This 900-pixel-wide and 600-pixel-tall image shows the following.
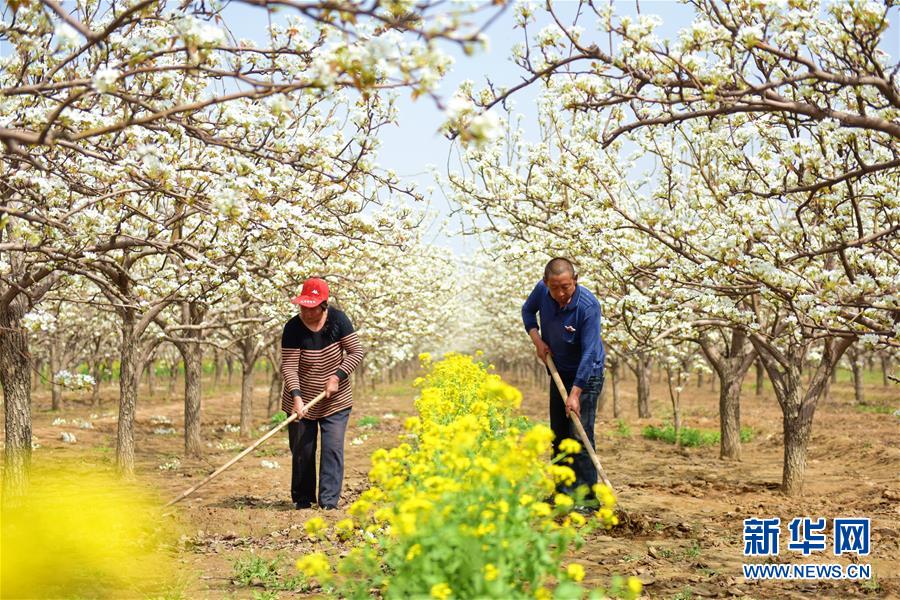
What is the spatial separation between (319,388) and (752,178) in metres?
4.76

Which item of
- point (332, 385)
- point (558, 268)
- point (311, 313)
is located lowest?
point (332, 385)

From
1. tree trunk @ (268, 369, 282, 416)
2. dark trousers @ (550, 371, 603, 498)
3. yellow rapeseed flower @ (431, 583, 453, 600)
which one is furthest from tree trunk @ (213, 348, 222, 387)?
yellow rapeseed flower @ (431, 583, 453, 600)

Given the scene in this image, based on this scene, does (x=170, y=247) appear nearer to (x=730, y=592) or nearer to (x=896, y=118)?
(x=730, y=592)

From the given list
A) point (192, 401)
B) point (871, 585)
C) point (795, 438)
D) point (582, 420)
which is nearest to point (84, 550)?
point (582, 420)

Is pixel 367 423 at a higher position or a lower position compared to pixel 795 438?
lower

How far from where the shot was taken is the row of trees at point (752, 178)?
15.3ft

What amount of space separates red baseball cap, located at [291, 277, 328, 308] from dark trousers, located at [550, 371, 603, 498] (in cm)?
242

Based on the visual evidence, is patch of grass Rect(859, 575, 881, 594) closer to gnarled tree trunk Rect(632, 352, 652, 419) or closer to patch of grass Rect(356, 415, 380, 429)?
gnarled tree trunk Rect(632, 352, 652, 419)

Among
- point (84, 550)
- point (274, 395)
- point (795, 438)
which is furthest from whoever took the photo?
point (274, 395)

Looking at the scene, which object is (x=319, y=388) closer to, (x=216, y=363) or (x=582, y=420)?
(x=582, y=420)

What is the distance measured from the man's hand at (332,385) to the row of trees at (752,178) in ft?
9.41

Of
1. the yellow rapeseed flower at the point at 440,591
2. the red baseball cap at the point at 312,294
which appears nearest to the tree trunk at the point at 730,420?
the red baseball cap at the point at 312,294

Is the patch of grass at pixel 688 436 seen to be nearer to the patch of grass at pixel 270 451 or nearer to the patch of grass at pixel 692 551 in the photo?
the patch of grass at pixel 270 451

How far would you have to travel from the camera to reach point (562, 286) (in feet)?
24.0
